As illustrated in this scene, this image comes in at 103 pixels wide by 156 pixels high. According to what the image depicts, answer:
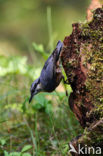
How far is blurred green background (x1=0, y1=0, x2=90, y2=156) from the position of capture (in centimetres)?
292

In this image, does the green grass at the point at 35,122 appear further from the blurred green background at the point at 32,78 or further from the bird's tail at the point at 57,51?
the bird's tail at the point at 57,51

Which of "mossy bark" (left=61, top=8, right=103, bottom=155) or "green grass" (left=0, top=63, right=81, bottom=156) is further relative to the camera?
"green grass" (left=0, top=63, right=81, bottom=156)

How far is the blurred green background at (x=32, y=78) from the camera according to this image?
2920 millimetres

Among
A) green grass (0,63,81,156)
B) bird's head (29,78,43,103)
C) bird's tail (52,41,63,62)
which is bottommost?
green grass (0,63,81,156)

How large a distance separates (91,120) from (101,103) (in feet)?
0.48

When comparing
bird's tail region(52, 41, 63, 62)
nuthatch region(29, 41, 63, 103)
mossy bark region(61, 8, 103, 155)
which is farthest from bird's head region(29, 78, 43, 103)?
mossy bark region(61, 8, 103, 155)

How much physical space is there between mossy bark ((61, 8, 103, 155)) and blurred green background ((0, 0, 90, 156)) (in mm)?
207

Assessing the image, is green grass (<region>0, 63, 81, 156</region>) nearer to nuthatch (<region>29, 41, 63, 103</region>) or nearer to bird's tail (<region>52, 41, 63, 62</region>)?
nuthatch (<region>29, 41, 63, 103</region>)

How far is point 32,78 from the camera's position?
3748mm

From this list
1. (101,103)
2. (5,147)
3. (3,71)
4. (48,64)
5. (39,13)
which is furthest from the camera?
(39,13)

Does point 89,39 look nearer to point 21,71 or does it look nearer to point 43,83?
point 43,83

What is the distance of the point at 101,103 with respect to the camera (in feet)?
6.08

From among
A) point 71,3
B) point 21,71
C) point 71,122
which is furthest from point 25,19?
point 71,122

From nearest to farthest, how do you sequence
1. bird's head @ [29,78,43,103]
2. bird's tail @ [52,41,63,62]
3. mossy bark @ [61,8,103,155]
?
1. mossy bark @ [61,8,103,155]
2. bird's tail @ [52,41,63,62]
3. bird's head @ [29,78,43,103]
